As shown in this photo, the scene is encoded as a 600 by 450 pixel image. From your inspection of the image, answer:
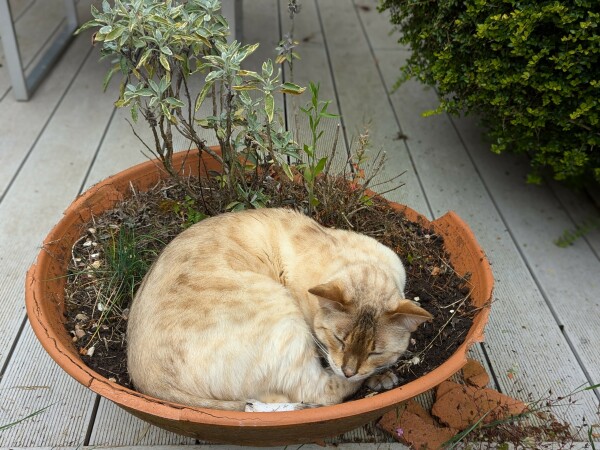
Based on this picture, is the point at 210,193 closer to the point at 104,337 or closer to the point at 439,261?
the point at 104,337

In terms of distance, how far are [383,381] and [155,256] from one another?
1.10 metres

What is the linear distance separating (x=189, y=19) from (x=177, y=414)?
1.41 metres

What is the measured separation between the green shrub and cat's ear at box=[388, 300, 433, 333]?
1439 millimetres

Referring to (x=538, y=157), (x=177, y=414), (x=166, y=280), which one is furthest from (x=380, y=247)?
(x=538, y=157)

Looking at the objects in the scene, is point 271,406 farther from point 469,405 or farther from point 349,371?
point 469,405

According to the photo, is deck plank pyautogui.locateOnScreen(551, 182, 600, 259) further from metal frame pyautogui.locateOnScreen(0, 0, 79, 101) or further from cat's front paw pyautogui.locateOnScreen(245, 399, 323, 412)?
metal frame pyautogui.locateOnScreen(0, 0, 79, 101)

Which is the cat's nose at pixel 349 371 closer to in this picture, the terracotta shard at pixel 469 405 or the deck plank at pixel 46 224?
the terracotta shard at pixel 469 405

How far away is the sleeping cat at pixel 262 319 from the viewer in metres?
1.75

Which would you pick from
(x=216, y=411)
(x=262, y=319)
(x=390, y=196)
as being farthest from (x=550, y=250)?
(x=216, y=411)

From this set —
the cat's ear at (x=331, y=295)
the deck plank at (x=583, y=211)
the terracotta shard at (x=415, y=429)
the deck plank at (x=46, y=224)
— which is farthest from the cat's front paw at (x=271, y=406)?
the deck plank at (x=583, y=211)

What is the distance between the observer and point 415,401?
2.34 meters

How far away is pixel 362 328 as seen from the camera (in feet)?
6.11

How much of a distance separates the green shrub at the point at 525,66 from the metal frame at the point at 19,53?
99.4 inches

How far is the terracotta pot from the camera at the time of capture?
1646mm
